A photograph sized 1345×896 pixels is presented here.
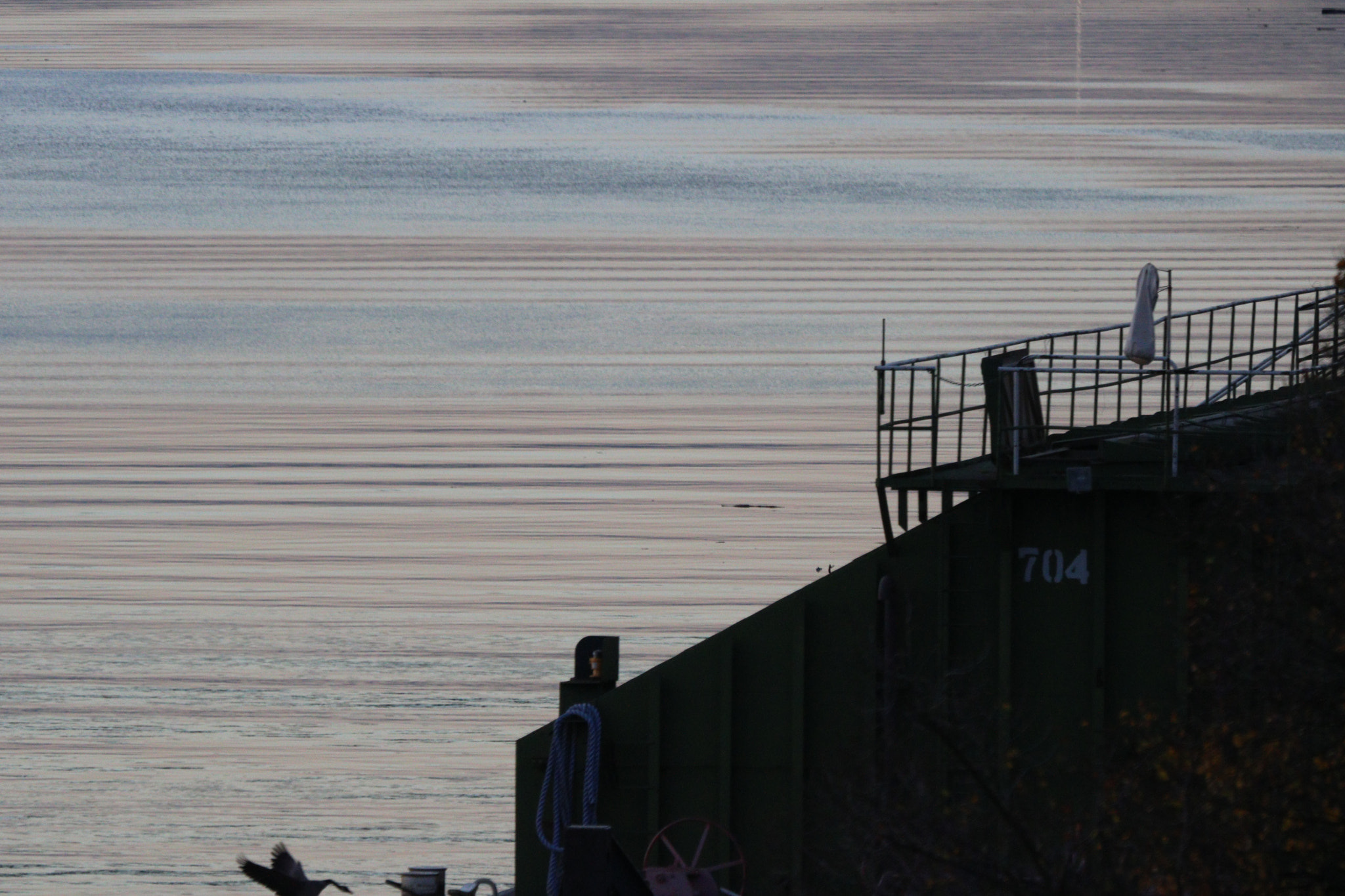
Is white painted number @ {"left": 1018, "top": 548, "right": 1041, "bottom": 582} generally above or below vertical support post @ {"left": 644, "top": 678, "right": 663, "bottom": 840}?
above

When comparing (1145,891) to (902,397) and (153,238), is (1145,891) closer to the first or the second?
(902,397)

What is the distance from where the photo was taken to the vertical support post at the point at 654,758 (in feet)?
66.4

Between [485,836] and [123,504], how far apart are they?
103 ft

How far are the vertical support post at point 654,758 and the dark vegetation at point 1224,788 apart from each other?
4526 mm

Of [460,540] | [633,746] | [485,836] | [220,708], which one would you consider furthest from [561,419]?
[633,746]

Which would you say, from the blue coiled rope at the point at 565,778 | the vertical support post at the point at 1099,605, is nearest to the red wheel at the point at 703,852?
the blue coiled rope at the point at 565,778

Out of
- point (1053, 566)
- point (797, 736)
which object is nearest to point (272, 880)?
point (797, 736)

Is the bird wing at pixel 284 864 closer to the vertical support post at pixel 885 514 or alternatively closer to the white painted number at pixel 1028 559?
the vertical support post at pixel 885 514

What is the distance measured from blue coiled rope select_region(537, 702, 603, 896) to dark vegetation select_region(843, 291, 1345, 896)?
4.68 m

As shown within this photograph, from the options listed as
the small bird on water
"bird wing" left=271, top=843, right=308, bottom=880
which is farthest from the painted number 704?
"bird wing" left=271, top=843, right=308, bottom=880

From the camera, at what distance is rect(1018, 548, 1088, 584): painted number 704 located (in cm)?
1902

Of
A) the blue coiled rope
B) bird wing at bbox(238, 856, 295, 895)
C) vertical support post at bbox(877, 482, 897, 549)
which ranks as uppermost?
vertical support post at bbox(877, 482, 897, 549)

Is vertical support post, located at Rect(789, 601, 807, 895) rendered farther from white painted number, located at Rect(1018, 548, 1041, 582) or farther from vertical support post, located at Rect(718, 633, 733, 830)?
white painted number, located at Rect(1018, 548, 1041, 582)

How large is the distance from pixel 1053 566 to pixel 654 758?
178 inches
